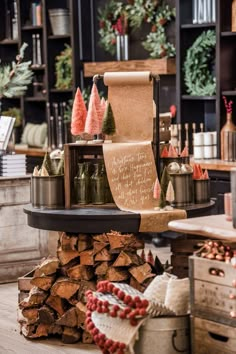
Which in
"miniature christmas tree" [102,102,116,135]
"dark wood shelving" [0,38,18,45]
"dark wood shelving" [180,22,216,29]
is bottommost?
"miniature christmas tree" [102,102,116,135]

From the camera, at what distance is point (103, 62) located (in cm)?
891

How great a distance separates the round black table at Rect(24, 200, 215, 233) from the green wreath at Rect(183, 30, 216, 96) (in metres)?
2.84

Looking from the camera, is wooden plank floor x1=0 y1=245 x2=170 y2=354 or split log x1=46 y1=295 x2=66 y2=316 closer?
wooden plank floor x1=0 y1=245 x2=170 y2=354

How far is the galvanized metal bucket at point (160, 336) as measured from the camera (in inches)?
167

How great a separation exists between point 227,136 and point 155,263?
2.33 meters

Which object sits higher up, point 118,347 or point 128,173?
point 128,173

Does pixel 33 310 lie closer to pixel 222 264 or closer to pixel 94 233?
pixel 94 233

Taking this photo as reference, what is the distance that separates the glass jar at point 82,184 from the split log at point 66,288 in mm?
472

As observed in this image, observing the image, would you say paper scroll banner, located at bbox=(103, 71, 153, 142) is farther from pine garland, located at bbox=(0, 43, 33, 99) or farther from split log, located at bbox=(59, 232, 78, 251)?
pine garland, located at bbox=(0, 43, 33, 99)

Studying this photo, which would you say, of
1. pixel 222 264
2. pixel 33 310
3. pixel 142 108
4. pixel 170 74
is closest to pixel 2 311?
pixel 33 310

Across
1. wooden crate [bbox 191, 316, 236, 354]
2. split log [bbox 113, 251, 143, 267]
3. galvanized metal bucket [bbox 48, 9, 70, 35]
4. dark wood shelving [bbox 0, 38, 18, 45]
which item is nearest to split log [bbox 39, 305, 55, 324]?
split log [bbox 113, 251, 143, 267]

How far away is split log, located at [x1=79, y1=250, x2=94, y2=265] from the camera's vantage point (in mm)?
5148

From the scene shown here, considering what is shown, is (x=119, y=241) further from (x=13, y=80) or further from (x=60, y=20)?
(x=60, y=20)

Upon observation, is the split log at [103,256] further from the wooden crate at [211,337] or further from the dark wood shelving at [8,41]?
the dark wood shelving at [8,41]
